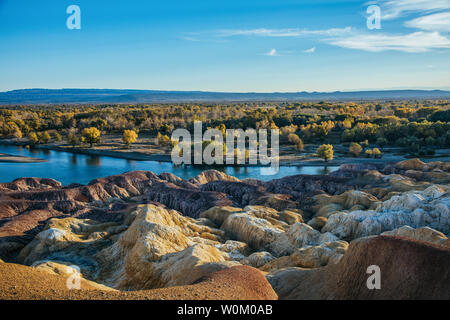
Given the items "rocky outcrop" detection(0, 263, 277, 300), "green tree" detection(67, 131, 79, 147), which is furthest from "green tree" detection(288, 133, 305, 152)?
"rocky outcrop" detection(0, 263, 277, 300)

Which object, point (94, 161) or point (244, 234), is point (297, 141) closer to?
point (94, 161)

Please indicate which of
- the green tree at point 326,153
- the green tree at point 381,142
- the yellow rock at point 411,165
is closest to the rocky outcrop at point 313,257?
the yellow rock at point 411,165

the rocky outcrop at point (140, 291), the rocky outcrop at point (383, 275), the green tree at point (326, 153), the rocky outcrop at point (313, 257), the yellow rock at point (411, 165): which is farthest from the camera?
the green tree at point (326, 153)

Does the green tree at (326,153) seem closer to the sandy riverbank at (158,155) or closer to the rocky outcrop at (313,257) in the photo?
the sandy riverbank at (158,155)

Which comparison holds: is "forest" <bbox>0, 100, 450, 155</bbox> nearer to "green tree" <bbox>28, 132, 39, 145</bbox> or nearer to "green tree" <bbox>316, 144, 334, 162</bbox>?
"green tree" <bbox>28, 132, 39, 145</bbox>

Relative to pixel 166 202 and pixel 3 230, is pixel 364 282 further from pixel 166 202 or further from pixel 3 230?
pixel 166 202

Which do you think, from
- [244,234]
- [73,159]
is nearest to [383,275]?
[244,234]
